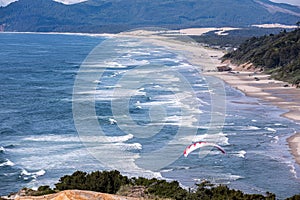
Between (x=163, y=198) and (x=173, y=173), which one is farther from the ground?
(x=163, y=198)

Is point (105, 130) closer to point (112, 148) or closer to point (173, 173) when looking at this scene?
point (112, 148)

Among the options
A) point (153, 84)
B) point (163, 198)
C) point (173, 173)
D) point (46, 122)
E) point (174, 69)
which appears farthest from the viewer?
point (174, 69)

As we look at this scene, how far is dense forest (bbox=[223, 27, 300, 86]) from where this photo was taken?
259 ft

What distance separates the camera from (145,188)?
2256cm

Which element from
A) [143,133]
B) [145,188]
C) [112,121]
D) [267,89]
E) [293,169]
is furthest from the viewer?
[267,89]

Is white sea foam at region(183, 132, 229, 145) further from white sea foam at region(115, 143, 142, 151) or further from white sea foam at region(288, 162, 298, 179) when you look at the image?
white sea foam at region(288, 162, 298, 179)

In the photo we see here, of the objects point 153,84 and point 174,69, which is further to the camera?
point 174,69

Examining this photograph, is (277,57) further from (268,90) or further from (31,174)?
(31,174)

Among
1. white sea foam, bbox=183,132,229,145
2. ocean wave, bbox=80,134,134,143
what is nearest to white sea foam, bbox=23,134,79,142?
ocean wave, bbox=80,134,134,143

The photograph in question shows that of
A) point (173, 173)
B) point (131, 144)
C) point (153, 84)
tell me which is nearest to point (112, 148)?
point (131, 144)

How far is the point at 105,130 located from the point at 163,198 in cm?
2200

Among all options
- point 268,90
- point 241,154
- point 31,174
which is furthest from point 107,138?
point 268,90

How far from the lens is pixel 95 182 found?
22281 millimetres

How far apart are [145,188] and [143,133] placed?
18755 millimetres
